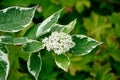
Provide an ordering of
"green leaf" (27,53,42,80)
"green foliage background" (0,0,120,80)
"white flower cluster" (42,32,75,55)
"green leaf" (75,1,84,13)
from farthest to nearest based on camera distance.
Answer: "green leaf" (75,1,84,13)
"green foliage background" (0,0,120,80)
"green leaf" (27,53,42,80)
"white flower cluster" (42,32,75,55)

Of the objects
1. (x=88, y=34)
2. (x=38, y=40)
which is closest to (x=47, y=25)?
(x=38, y=40)

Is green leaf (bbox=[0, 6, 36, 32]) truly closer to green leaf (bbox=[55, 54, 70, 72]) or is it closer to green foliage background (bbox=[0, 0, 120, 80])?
green leaf (bbox=[55, 54, 70, 72])

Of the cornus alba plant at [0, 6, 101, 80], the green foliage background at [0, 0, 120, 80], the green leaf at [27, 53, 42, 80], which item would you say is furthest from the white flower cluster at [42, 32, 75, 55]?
the green foliage background at [0, 0, 120, 80]

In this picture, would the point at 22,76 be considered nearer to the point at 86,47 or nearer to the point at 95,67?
the point at 86,47

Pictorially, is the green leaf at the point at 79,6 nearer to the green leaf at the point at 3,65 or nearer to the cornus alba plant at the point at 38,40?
the cornus alba plant at the point at 38,40

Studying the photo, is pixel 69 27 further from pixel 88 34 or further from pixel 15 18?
pixel 88 34

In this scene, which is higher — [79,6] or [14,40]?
[14,40]
